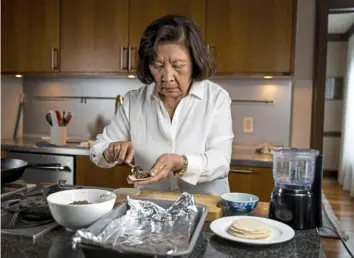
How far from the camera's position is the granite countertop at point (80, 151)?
2176 mm

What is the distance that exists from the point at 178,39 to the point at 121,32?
143 cm

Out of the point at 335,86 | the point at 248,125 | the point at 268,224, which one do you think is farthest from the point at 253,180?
the point at 335,86

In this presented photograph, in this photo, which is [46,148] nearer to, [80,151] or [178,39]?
[80,151]

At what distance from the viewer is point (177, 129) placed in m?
1.44

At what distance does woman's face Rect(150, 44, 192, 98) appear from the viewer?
1.31m

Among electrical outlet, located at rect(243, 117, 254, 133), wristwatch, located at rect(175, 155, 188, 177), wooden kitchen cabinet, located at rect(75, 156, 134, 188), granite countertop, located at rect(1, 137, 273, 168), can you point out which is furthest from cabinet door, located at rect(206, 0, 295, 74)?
wristwatch, located at rect(175, 155, 188, 177)

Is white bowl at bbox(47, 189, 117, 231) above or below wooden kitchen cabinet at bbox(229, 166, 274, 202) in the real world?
above

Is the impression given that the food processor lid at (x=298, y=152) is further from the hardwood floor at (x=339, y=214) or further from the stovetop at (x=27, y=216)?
the hardwood floor at (x=339, y=214)

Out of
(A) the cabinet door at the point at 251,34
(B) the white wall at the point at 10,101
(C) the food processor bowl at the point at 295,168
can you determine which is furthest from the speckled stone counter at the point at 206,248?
(B) the white wall at the point at 10,101

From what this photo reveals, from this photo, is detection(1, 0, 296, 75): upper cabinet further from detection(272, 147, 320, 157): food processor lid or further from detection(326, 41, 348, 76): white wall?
detection(326, 41, 348, 76): white wall

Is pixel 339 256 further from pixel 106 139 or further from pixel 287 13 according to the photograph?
pixel 106 139

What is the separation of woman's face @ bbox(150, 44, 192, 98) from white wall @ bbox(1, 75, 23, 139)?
2.13 m

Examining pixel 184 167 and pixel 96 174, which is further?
pixel 96 174

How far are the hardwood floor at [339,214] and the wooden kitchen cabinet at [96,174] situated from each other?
1.43 m
